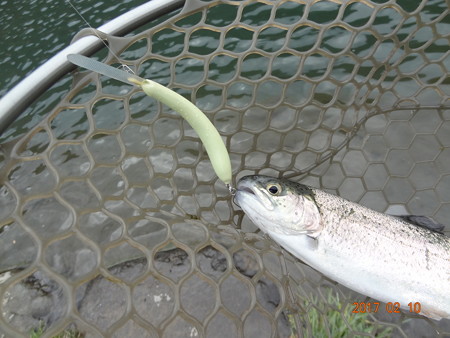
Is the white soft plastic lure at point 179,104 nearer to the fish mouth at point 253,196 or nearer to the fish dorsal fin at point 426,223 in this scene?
the fish mouth at point 253,196

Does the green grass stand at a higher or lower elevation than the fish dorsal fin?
lower

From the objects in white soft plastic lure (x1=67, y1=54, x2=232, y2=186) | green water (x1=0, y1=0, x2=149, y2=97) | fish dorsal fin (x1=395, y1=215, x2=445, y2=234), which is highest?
white soft plastic lure (x1=67, y1=54, x2=232, y2=186)

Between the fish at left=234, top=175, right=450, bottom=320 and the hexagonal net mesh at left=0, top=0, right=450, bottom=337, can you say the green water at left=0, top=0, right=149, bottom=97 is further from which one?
the fish at left=234, top=175, right=450, bottom=320

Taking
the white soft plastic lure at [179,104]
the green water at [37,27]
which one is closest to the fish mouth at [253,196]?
the white soft plastic lure at [179,104]

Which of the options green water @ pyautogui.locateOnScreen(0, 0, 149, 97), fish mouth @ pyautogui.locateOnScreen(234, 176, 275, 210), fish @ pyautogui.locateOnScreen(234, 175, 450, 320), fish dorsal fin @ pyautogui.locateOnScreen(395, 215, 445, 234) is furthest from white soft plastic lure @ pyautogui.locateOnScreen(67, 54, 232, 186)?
green water @ pyautogui.locateOnScreen(0, 0, 149, 97)

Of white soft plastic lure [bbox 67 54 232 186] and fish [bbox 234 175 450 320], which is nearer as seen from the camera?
white soft plastic lure [bbox 67 54 232 186]

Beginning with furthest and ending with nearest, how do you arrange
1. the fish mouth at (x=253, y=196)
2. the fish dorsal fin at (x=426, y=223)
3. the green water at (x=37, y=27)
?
the green water at (x=37, y=27)
the fish dorsal fin at (x=426, y=223)
the fish mouth at (x=253, y=196)
